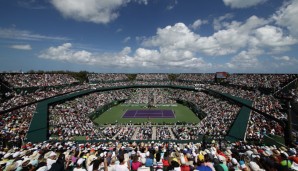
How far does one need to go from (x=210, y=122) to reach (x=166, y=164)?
79.2 feet

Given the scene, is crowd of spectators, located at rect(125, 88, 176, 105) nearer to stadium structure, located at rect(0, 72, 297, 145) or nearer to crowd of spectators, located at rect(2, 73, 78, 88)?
stadium structure, located at rect(0, 72, 297, 145)

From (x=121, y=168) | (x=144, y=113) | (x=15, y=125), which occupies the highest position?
(x=121, y=168)

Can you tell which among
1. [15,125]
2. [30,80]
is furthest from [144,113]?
[30,80]

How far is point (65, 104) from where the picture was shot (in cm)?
3716

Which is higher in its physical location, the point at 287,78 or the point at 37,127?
the point at 287,78

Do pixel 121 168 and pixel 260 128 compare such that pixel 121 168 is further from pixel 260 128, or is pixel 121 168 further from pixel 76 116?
pixel 76 116

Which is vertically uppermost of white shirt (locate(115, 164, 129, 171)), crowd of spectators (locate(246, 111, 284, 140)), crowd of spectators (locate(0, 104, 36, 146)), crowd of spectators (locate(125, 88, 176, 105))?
white shirt (locate(115, 164, 129, 171))

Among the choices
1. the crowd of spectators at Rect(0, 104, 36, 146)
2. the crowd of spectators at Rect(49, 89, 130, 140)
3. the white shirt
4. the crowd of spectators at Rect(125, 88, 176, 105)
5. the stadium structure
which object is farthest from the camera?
the crowd of spectators at Rect(125, 88, 176, 105)

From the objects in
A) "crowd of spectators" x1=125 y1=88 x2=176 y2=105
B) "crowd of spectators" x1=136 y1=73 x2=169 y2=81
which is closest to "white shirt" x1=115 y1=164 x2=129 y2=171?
"crowd of spectators" x1=125 y1=88 x2=176 y2=105

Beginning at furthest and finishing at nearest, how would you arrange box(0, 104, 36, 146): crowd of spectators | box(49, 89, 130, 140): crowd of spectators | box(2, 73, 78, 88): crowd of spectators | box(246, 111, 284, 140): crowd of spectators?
box(2, 73, 78, 88): crowd of spectators
box(49, 89, 130, 140): crowd of spectators
box(246, 111, 284, 140): crowd of spectators
box(0, 104, 36, 146): crowd of spectators

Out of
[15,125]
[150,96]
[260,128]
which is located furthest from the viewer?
[150,96]

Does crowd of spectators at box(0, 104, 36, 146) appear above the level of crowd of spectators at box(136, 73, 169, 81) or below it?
below

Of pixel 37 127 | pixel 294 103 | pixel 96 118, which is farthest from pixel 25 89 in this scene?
pixel 294 103

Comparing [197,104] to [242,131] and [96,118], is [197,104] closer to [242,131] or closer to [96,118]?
[96,118]
